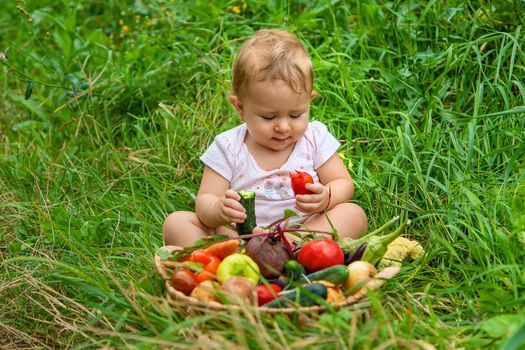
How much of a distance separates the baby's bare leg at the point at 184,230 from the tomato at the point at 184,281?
24.6 inches

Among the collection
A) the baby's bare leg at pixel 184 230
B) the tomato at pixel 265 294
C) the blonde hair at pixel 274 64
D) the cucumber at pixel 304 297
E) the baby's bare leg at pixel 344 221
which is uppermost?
the blonde hair at pixel 274 64

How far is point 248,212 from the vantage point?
3326 mm

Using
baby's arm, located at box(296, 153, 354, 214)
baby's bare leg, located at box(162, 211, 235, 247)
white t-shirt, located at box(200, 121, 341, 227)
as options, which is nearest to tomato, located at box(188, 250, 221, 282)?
baby's bare leg, located at box(162, 211, 235, 247)

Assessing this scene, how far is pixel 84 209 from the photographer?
13.4 feet

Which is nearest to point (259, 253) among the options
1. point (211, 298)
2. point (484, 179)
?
point (211, 298)

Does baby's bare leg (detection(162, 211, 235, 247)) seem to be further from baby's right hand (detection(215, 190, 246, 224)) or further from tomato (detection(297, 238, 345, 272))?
tomato (detection(297, 238, 345, 272))

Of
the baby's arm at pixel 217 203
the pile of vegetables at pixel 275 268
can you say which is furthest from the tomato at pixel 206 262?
the baby's arm at pixel 217 203

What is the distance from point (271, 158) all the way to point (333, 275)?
989mm

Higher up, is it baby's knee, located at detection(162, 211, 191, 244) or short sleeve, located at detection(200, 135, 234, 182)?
short sleeve, located at detection(200, 135, 234, 182)

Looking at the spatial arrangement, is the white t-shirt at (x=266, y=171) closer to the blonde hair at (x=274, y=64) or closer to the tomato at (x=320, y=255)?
the blonde hair at (x=274, y=64)

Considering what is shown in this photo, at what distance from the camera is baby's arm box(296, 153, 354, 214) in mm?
3396

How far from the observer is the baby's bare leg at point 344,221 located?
3.52 metres

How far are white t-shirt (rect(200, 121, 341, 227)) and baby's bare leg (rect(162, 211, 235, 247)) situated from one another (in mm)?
215

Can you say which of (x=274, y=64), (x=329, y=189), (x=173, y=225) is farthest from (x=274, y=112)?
(x=173, y=225)
